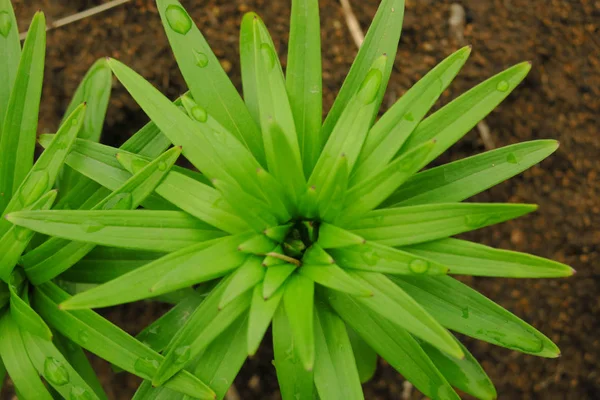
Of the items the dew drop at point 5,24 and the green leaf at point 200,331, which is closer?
the green leaf at point 200,331

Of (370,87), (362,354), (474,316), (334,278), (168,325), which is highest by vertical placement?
(370,87)

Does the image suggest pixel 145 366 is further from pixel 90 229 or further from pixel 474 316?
pixel 474 316

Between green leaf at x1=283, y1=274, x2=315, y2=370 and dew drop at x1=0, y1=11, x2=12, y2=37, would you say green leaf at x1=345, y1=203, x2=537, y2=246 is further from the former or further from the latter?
dew drop at x1=0, y1=11, x2=12, y2=37

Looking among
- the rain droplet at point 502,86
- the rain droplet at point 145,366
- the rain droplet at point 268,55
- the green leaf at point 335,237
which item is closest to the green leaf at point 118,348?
the rain droplet at point 145,366

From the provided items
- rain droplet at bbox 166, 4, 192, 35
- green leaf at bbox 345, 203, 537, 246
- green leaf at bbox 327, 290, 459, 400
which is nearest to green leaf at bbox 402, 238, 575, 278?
green leaf at bbox 345, 203, 537, 246

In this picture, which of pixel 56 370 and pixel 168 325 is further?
pixel 168 325

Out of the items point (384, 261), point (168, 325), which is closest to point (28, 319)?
point (168, 325)

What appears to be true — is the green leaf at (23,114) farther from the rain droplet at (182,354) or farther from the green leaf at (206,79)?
the rain droplet at (182,354)
